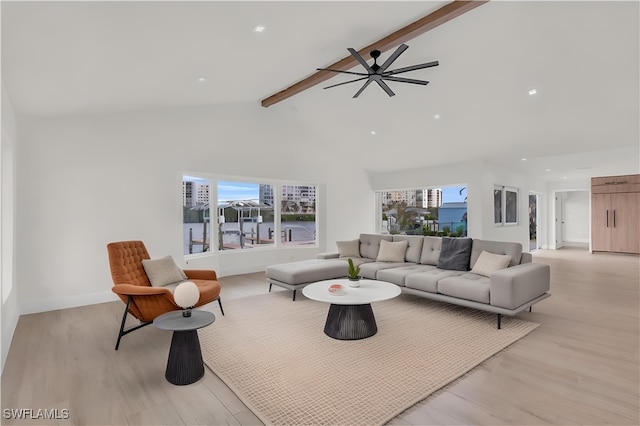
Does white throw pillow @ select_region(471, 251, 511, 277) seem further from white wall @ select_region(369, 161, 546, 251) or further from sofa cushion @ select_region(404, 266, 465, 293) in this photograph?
white wall @ select_region(369, 161, 546, 251)

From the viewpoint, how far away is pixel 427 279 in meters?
4.25

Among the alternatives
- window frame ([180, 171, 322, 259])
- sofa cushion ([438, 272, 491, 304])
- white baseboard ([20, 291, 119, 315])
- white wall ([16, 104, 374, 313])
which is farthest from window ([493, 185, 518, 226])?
white baseboard ([20, 291, 119, 315])

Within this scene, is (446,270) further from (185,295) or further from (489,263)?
(185,295)

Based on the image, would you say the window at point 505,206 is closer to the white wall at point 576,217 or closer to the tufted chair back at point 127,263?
the white wall at point 576,217

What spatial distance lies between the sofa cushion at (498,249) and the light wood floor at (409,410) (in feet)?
2.31

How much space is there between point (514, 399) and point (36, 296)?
17.8 feet

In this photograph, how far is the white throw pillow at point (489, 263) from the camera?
13.4 ft

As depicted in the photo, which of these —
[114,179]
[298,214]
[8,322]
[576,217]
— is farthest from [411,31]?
[576,217]

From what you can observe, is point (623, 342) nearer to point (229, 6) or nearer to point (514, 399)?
point (514, 399)

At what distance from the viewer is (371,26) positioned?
3.67 meters

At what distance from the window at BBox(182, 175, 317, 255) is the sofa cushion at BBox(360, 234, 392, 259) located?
218cm

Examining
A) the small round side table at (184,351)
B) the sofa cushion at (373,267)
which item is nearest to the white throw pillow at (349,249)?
the sofa cushion at (373,267)

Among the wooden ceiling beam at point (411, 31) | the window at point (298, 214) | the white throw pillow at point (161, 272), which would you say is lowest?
the white throw pillow at point (161, 272)

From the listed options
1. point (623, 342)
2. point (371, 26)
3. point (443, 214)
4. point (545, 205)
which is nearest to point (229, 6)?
point (371, 26)
